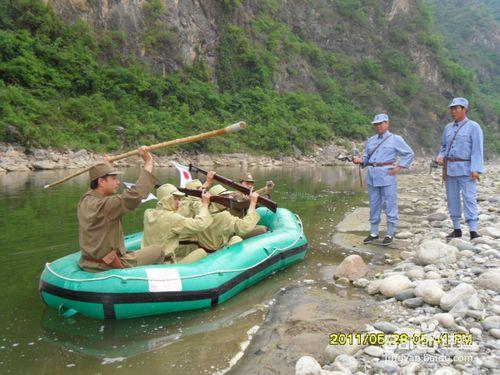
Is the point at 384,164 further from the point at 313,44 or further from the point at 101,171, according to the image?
the point at 313,44

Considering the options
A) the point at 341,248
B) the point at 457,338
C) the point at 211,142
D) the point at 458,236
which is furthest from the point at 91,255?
the point at 211,142

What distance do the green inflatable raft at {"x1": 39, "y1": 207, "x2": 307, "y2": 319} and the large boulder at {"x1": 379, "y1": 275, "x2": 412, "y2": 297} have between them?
4.85 feet

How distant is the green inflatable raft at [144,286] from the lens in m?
4.03

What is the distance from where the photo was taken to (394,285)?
439 centimetres

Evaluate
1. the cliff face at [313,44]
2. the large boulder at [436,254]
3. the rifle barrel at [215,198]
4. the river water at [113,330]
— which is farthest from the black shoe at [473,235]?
the cliff face at [313,44]

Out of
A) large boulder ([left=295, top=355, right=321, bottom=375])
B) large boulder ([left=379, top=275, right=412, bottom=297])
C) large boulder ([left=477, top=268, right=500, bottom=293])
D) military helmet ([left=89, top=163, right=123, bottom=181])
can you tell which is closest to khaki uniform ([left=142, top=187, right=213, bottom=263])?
military helmet ([left=89, top=163, right=123, bottom=181])

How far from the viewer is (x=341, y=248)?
6.80 m

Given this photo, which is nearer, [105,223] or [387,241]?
[105,223]

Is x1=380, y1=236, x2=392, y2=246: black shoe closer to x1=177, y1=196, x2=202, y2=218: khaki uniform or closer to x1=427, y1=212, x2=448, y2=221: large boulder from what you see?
x1=427, y1=212, x2=448, y2=221: large boulder

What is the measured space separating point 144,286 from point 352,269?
7.91ft

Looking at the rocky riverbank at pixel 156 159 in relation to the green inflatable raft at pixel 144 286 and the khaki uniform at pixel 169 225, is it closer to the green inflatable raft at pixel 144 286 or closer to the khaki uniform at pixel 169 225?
the khaki uniform at pixel 169 225

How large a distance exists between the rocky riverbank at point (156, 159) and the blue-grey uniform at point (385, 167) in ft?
50.6

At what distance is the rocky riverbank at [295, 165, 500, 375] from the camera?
115 inches

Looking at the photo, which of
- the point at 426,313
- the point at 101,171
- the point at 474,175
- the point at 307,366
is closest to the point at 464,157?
the point at 474,175
